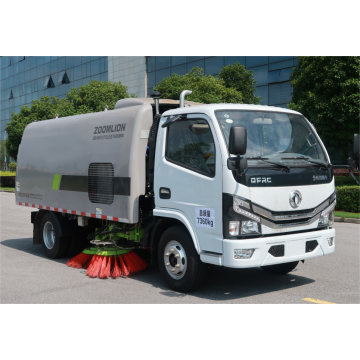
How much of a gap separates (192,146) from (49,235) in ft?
14.4

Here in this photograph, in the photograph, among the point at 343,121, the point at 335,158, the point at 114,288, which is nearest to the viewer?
the point at 114,288

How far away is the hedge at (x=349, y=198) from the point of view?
51.2 ft

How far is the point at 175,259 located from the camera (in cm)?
618

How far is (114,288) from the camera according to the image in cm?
645

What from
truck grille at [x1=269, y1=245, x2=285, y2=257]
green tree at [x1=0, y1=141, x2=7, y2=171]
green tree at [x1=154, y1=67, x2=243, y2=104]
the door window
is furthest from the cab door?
green tree at [x1=0, y1=141, x2=7, y2=171]

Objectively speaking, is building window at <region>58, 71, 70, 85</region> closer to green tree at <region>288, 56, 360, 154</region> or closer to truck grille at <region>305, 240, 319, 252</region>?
green tree at <region>288, 56, 360, 154</region>

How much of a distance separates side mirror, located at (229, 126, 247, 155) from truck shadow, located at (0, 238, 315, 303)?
1984 mm

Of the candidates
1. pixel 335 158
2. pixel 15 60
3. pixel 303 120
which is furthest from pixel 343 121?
pixel 15 60

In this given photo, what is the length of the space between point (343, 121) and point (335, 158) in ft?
30.2

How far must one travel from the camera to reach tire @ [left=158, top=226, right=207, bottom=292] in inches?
231

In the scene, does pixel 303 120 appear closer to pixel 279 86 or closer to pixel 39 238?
pixel 39 238

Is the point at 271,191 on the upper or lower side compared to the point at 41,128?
lower

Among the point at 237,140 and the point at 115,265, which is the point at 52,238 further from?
the point at 237,140

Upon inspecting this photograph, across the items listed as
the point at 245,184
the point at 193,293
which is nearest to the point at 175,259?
the point at 193,293
